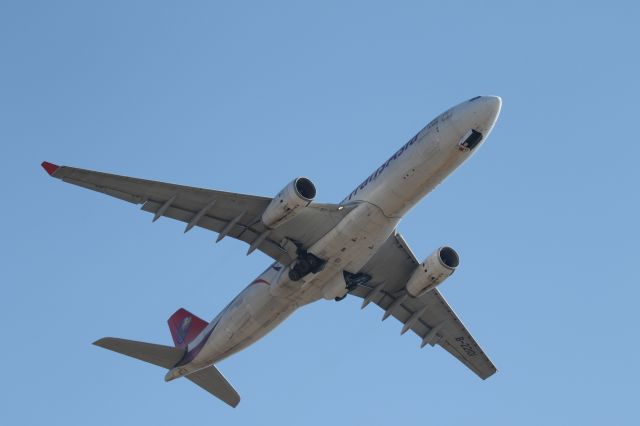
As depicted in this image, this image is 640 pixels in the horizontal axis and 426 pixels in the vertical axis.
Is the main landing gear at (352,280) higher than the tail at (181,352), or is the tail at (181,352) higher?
the main landing gear at (352,280)

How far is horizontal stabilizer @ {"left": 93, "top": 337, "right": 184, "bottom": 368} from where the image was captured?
47312mm

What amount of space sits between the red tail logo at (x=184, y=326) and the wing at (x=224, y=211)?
23.8 feet

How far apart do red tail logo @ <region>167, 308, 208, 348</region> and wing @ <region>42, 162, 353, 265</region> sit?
725 centimetres

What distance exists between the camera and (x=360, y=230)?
41.7 metres

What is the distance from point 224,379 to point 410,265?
36.4ft

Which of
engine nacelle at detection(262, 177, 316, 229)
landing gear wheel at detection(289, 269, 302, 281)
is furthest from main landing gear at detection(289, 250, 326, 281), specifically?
engine nacelle at detection(262, 177, 316, 229)

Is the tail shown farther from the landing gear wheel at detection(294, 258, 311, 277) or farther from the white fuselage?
the landing gear wheel at detection(294, 258, 311, 277)

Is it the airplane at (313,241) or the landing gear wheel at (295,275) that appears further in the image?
the landing gear wheel at (295,275)

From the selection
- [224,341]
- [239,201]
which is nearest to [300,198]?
[239,201]

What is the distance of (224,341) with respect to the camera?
1823 inches

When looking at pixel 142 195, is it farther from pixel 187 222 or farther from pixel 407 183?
pixel 407 183

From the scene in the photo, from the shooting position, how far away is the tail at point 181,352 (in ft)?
157

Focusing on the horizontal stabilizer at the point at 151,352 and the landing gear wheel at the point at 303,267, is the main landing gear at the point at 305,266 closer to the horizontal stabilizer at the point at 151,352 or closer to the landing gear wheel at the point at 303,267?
the landing gear wheel at the point at 303,267

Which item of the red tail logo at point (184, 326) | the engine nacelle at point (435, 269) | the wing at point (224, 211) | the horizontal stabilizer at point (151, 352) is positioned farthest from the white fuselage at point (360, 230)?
the engine nacelle at point (435, 269)
